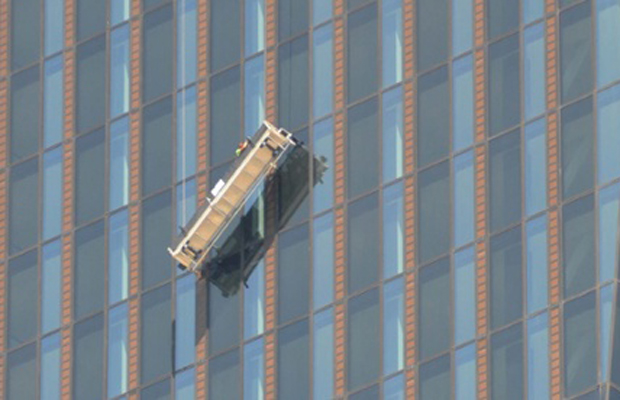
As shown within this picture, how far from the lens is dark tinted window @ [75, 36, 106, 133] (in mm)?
106750

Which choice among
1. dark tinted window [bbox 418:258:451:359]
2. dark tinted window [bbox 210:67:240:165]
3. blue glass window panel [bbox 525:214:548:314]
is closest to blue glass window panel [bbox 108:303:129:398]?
dark tinted window [bbox 210:67:240:165]

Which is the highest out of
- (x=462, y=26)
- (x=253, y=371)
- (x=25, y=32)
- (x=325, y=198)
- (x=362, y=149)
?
(x=25, y=32)

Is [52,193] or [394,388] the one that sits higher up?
[52,193]

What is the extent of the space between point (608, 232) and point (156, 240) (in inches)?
581

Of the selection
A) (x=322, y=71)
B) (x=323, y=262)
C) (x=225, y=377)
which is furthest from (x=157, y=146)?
(x=225, y=377)

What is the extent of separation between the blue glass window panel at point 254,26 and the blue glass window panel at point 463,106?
6796mm

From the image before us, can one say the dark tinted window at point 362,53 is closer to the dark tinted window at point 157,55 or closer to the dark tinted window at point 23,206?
the dark tinted window at point 157,55

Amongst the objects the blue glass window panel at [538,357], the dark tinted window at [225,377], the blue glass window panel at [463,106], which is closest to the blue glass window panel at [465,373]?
the blue glass window panel at [538,357]

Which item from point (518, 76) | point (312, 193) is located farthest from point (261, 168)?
point (518, 76)

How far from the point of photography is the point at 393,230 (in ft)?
327

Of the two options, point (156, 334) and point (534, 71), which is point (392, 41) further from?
point (156, 334)

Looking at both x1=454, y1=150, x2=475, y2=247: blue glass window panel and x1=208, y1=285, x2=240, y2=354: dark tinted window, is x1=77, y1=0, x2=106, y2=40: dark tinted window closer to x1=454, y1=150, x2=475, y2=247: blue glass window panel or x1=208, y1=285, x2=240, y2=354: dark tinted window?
x1=208, y1=285, x2=240, y2=354: dark tinted window

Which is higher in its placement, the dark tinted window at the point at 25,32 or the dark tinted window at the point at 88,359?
the dark tinted window at the point at 25,32

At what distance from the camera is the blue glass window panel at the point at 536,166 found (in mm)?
97750
